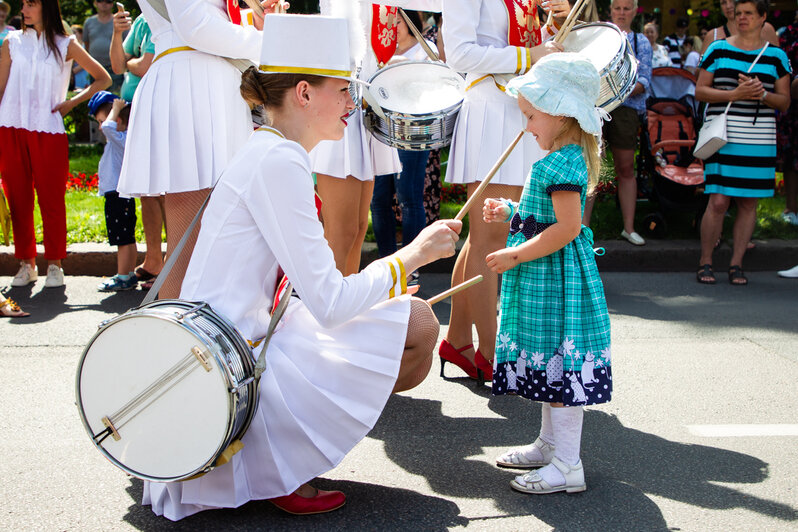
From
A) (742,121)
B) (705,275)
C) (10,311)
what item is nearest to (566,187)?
(10,311)

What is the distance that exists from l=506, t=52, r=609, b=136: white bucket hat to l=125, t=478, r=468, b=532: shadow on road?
1385mm

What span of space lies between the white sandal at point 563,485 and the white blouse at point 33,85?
14.7ft

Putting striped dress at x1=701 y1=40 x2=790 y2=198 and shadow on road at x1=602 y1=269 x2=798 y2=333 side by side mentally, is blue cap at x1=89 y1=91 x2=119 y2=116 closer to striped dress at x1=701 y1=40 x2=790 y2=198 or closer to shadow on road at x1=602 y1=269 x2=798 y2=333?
shadow on road at x1=602 y1=269 x2=798 y2=333

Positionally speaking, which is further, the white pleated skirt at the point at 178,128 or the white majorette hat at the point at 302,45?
the white pleated skirt at the point at 178,128

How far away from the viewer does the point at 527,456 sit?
3.30 metres

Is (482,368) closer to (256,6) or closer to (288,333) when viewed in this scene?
(288,333)

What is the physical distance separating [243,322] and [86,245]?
15.0 feet

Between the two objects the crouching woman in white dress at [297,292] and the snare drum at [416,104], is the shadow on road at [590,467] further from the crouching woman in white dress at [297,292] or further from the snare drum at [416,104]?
the snare drum at [416,104]

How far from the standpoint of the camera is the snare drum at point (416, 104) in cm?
393

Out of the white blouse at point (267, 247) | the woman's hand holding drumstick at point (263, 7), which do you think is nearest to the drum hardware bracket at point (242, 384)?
the white blouse at point (267, 247)

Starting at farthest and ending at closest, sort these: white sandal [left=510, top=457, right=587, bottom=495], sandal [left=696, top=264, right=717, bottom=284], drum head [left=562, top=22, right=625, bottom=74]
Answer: sandal [left=696, top=264, right=717, bottom=284] → drum head [left=562, top=22, right=625, bottom=74] → white sandal [left=510, top=457, right=587, bottom=495]

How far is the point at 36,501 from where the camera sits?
298 centimetres

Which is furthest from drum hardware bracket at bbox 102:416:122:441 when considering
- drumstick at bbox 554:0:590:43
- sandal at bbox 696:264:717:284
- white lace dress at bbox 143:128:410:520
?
sandal at bbox 696:264:717:284

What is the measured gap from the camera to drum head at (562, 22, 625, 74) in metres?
3.84
